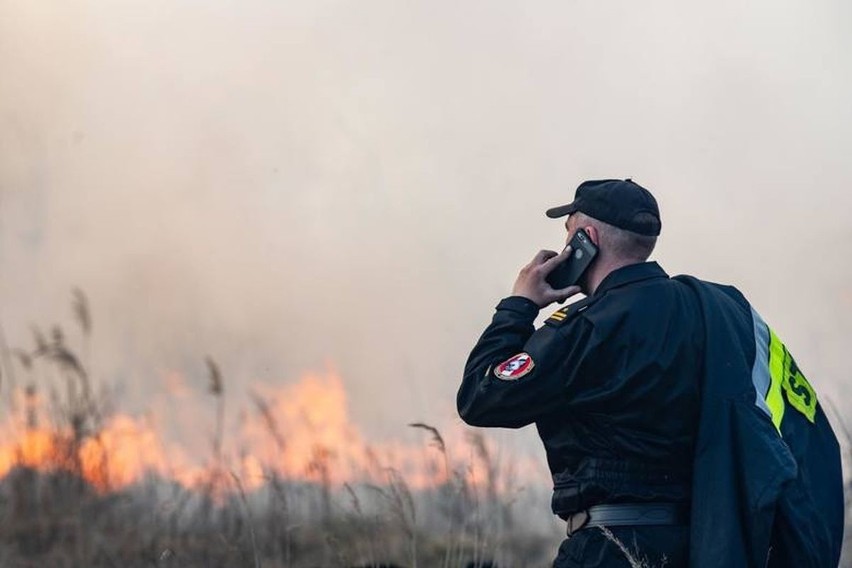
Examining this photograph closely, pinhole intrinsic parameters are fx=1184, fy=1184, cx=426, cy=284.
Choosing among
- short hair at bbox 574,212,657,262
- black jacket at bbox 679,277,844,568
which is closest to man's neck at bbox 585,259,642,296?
short hair at bbox 574,212,657,262

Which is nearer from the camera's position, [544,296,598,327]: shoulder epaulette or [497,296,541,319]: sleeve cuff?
[544,296,598,327]: shoulder epaulette

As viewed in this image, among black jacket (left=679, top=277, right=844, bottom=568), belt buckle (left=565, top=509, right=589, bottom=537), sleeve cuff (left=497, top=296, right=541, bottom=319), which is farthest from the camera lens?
sleeve cuff (left=497, top=296, right=541, bottom=319)

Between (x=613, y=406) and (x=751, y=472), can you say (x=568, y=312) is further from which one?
(x=751, y=472)

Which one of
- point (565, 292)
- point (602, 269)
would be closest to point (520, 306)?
point (565, 292)

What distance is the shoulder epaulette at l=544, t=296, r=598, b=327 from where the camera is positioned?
12.2 feet

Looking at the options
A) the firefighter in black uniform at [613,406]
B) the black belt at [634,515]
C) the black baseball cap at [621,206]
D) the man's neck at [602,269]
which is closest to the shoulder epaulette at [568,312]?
the firefighter in black uniform at [613,406]

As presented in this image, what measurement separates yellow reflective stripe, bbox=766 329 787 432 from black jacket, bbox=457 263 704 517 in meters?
0.30

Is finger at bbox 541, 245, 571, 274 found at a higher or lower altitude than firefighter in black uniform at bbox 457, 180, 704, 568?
higher

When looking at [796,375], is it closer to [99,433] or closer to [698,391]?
[698,391]

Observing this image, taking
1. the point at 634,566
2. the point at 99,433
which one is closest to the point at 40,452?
the point at 99,433

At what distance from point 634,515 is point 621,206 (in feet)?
3.29

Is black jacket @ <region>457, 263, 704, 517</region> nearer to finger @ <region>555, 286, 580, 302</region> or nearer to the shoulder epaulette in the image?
the shoulder epaulette

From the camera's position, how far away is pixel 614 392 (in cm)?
361

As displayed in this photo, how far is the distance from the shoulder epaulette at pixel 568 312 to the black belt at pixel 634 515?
586 millimetres
